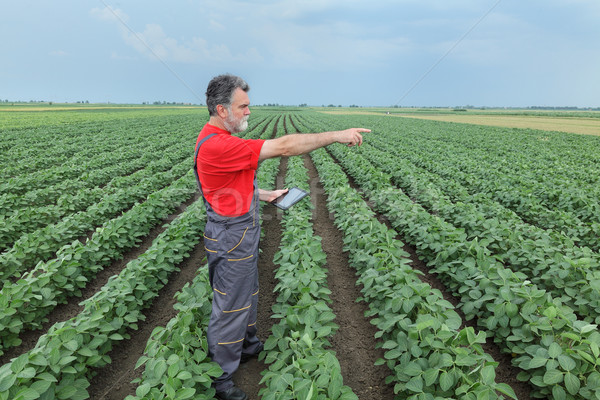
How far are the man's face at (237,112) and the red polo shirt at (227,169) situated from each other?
0.26 feet

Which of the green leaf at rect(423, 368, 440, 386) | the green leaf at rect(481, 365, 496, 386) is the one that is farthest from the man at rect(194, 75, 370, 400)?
the green leaf at rect(481, 365, 496, 386)

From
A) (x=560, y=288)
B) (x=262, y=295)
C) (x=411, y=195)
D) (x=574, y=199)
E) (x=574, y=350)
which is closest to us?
(x=574, y=350)

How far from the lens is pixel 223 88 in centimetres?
221

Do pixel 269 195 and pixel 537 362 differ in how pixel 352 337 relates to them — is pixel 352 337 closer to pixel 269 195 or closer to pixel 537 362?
pixel 537 362

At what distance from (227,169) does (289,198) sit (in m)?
1.00

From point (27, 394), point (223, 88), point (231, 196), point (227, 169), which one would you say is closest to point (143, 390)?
point (27, 394)

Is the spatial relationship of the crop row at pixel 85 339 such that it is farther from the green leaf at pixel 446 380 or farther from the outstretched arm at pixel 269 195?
the green leaf at pixel 446 380

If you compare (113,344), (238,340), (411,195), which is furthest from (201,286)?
(411,195)

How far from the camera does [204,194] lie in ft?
8.07

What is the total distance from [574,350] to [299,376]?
2149 mm

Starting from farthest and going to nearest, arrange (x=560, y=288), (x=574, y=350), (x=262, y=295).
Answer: (x=262, y=295)
(x=560, y=288)
(x=574, y=350)

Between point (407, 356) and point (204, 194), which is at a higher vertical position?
point (204, 194)

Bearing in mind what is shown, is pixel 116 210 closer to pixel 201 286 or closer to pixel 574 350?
pixel 201 286

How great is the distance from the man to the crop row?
3.62 ft
